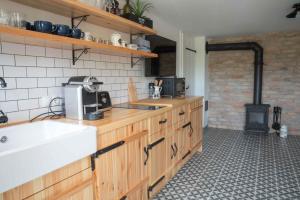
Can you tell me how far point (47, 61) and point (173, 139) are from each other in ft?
5.15

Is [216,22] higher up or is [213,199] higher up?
[216,22]

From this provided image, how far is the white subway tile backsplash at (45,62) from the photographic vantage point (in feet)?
5.57

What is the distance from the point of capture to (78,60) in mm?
2043

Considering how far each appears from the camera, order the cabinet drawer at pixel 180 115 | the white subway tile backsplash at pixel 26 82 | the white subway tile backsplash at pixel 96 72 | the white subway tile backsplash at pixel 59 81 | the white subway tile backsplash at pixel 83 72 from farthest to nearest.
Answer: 1. the cabinet drawer at pixel 180 115
2. the white subway tile backsplash at pixel 96 72
3. the white subway tile backsplash at pixel 83 72
4. the white subway tile backsplash at pixel 59 81
5. the white subway tile backsplash at pixel 26 82

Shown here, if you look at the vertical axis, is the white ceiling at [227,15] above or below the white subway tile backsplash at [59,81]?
above

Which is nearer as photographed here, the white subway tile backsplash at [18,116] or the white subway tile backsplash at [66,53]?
the white subway tile backsplash at [18,116]

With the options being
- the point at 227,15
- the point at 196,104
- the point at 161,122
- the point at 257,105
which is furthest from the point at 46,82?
the point at 257,105

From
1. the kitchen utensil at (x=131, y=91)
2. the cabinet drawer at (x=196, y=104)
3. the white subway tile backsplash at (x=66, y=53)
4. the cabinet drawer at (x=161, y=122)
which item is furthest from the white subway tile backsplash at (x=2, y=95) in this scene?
the cabinet drawer at (x=196, y=104)

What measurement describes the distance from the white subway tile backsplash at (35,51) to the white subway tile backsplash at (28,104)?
1.12ft

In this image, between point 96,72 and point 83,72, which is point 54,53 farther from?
A: point 96,72

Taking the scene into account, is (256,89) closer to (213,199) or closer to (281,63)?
(281,63)

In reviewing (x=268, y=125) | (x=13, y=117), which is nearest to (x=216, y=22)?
(x=268, y=125)

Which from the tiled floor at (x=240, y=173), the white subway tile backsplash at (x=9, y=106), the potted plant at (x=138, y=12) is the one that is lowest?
the tiled floor at (x=240, y=173)

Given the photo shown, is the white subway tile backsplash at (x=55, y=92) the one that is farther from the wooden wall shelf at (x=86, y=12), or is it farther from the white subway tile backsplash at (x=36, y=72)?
the wooden wall shelf at (x=86, y=12)
